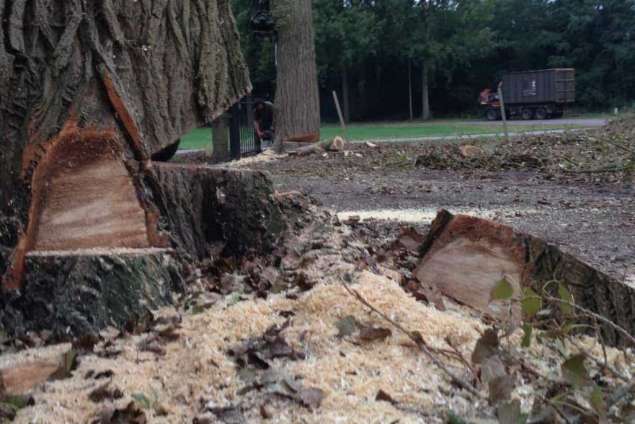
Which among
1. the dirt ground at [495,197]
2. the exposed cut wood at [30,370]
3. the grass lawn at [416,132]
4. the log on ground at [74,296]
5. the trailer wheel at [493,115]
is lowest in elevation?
the trailer wheel at [493,115]

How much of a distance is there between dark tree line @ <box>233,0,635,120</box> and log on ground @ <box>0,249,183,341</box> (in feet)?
135

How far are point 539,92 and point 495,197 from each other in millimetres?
32113

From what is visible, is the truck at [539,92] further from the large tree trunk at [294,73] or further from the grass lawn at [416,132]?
the large tree trunk at [294,73]

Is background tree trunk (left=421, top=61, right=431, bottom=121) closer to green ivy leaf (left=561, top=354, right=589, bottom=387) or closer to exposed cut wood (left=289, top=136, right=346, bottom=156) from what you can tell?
exposed cut wood (left=289, top=136, right=346, bottom=156)

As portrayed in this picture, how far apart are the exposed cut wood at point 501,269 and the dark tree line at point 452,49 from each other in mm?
40551

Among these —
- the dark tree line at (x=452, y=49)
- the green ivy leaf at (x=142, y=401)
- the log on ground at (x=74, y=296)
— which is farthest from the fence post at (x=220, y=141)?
the dark tree line at (x=452, y=49)

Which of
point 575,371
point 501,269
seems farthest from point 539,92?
point 575,371

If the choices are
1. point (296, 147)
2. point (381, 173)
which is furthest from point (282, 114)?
point (381, 173)

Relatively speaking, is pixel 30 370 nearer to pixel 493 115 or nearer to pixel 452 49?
pixel 493 115

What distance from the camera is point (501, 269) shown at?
3730 mm

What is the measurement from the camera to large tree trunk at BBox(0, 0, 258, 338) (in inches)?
123

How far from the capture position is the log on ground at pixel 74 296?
3049 mm

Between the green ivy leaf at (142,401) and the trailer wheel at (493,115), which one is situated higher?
the green ivy leaf at (142,401)

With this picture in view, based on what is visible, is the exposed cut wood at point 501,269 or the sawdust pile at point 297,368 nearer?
the sawdust pile at point 297,368
